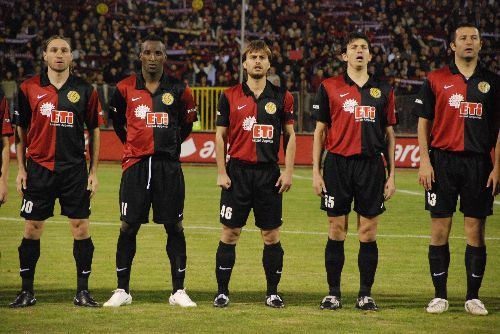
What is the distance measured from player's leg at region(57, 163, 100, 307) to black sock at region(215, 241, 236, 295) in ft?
3.47

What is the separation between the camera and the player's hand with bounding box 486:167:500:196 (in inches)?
314

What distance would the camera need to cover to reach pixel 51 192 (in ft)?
26.8

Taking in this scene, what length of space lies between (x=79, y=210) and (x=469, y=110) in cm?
337

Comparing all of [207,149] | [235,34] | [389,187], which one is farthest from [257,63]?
[235,34]

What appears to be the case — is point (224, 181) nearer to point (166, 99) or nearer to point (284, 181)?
point (284, 181)

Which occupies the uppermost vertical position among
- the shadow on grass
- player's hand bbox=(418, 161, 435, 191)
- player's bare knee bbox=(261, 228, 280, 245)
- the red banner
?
player's hand bbox=(418, 161, 435, 191)

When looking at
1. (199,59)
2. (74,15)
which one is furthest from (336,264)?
(74,15)

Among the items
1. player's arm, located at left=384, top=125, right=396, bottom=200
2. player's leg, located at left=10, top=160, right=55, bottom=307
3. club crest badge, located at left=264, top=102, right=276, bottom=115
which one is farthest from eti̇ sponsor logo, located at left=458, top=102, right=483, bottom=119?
player's leg, located at left=10, top=160, right=55, bottom=307

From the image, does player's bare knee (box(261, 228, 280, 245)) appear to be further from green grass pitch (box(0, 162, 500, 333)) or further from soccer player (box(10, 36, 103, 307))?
soccer player (box(10, 36, 103, 307))

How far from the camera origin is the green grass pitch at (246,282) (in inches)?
295

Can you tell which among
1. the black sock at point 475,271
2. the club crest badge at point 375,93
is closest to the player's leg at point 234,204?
the club crest badge at point 375,93

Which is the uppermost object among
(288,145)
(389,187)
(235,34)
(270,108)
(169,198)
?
(235,34)

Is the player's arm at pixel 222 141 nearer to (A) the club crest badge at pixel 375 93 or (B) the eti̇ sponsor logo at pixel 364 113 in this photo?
(B) the eti̇ sponsor logo at pixel 364 113

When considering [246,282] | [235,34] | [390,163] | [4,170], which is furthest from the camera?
[235,34]
